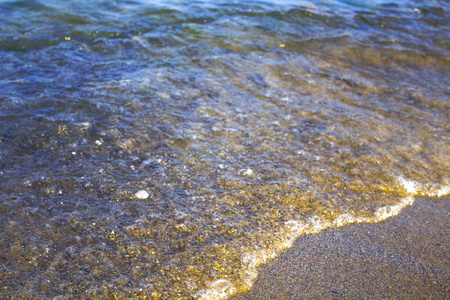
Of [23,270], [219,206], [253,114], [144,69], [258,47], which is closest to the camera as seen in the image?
[23,270]

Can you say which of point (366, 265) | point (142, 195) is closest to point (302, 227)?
point (366, 265)

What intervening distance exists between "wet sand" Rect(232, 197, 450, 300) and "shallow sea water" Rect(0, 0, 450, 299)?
12 cm

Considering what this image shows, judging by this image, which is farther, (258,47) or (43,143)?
(258,47)

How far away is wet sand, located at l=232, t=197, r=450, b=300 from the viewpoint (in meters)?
2.21

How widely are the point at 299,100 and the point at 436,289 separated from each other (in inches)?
113

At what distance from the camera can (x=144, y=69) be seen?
200 inches

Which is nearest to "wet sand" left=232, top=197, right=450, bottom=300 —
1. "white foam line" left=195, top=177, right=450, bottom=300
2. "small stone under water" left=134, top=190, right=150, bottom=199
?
"white foam line" left=195, top=177, right=450, bottom=300

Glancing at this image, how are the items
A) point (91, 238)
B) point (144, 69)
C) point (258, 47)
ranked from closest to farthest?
point (91, 238), point (144, 69), point (258, 47)

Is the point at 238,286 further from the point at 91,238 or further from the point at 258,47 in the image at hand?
the point at 258,47

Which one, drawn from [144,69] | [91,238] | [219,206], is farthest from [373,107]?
[91,238]

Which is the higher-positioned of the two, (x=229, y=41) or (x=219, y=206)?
(x=229, y=41)

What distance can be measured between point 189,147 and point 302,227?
1.42 metres

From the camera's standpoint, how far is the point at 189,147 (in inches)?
137

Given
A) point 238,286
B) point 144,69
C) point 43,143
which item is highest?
point 144,69
